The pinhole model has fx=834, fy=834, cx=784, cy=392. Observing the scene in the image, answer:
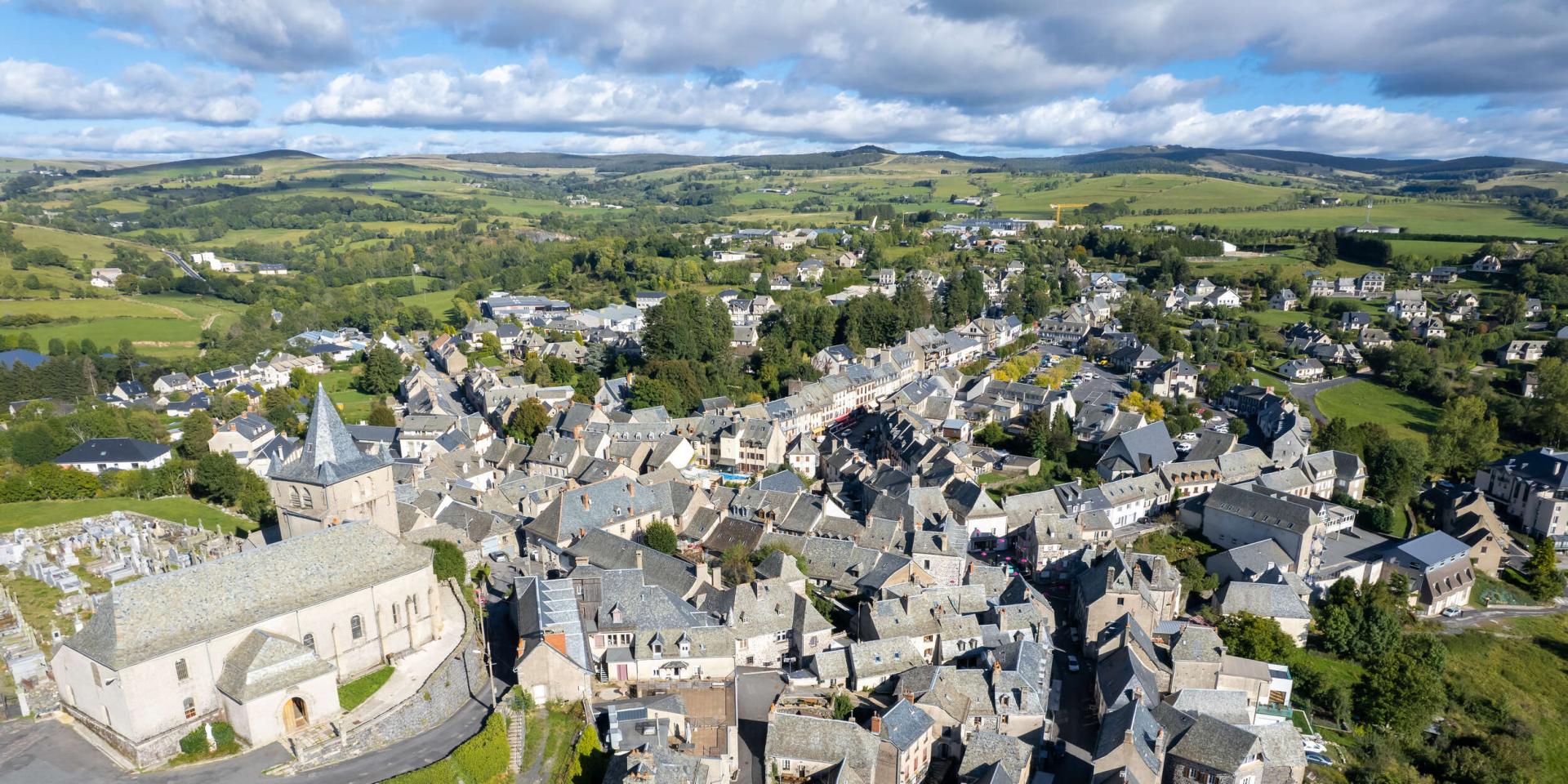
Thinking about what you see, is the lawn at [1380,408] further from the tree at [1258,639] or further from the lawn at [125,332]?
the lawn at [125,332]

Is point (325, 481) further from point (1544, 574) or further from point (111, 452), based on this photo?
point (1544, 574)

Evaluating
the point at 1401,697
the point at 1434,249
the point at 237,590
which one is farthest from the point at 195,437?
the point at 1434,249

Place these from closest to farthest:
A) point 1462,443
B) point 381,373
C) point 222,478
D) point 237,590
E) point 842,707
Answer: point 237,590 < point 842,707 < point 222,478 < point 1462,443 < point 381,373

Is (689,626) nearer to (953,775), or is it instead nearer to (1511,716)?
(953,775)

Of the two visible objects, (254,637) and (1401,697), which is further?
(1401,697)

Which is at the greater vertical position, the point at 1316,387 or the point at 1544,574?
the point at 1316,387

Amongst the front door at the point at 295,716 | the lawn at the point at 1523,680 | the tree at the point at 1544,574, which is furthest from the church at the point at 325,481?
the tree at the point at 1544,574

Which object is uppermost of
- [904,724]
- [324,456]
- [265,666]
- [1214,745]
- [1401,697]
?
[324,456]
